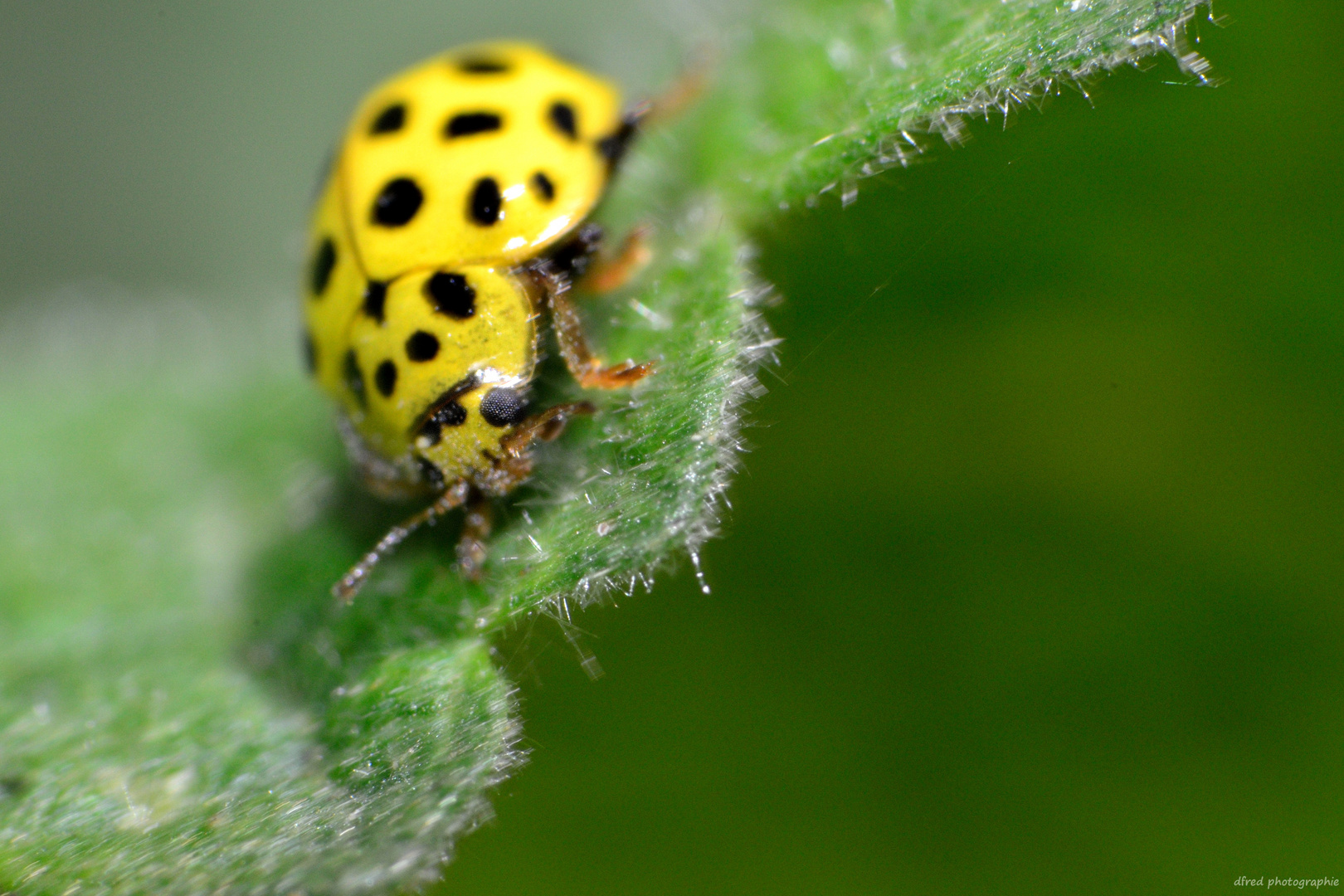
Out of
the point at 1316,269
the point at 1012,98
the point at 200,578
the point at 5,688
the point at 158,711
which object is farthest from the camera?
the point at 200,578

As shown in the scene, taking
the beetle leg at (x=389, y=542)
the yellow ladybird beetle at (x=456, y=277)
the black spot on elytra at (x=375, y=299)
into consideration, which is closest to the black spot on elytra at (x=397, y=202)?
the yellow ladybird beetle at (x=456, y=277)

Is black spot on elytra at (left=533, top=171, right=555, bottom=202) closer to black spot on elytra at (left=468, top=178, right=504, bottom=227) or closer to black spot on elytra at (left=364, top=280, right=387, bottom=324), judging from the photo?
black spot on elytra at (left=468, top=178, right=504, bottom=227)

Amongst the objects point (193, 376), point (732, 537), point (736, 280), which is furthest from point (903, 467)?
point (193, 376)

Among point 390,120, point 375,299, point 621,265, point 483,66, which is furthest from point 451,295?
point 483,66

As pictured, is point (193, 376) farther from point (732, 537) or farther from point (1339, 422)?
point (1339, 422)

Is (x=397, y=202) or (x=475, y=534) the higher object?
(x=397, y=202)

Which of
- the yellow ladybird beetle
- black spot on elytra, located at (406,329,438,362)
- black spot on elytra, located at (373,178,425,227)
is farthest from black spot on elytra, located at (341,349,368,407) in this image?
black spot on elytra, located at (373,178,425,227)

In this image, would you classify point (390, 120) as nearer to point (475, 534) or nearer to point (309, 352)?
point (309, 352)
